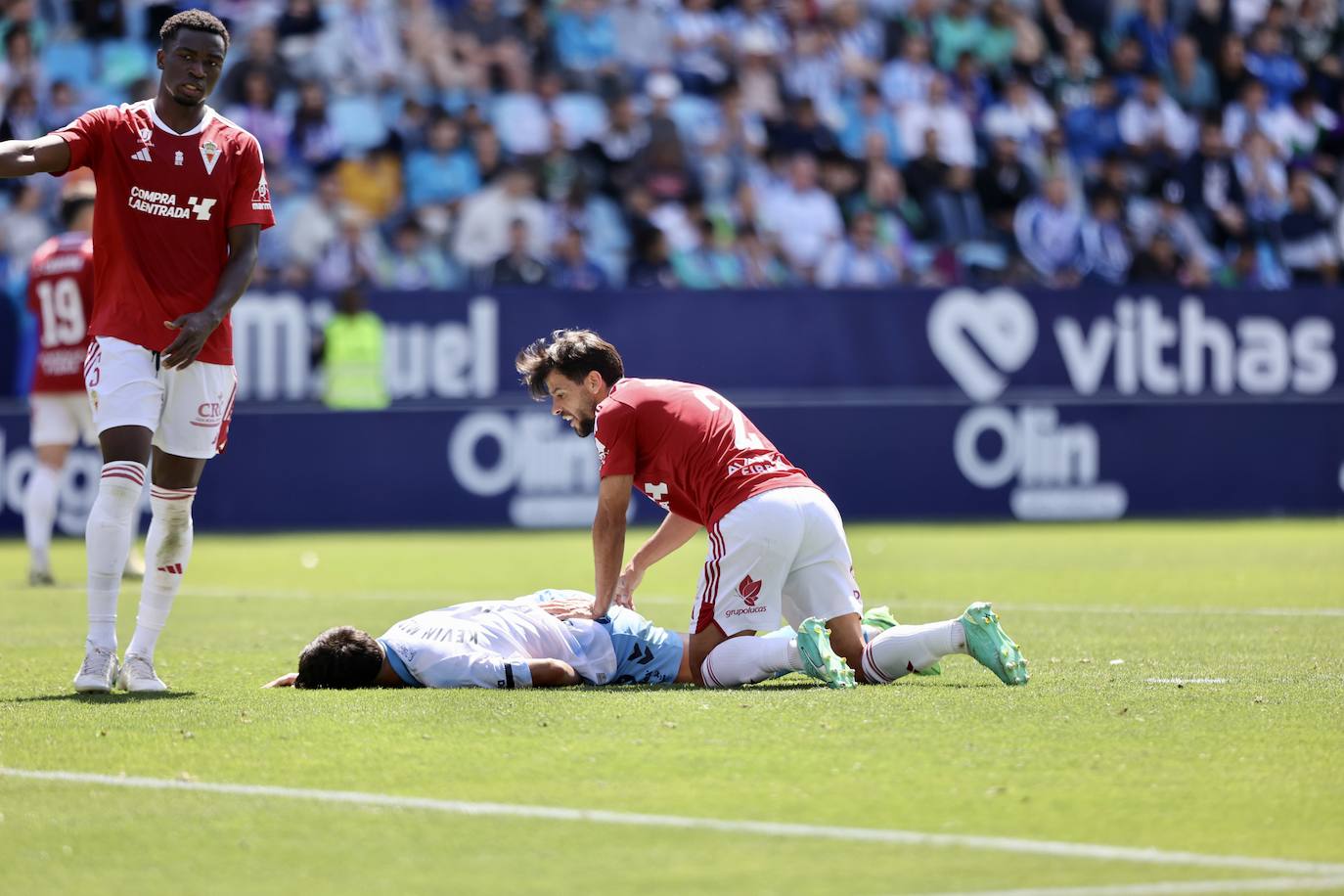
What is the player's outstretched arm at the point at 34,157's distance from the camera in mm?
7543


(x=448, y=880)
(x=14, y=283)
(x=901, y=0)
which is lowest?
(x=448, y=880)

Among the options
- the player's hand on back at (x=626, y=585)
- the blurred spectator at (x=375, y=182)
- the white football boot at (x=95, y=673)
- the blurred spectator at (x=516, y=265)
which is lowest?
the white football boot at (x=95, y=673)

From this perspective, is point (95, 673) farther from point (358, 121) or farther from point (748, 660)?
point (358, 121)

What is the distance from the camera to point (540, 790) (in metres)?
5.70

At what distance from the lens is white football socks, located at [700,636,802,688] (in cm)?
790

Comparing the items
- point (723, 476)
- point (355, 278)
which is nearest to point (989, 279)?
point (355, 278)

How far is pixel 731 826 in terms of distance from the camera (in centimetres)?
518

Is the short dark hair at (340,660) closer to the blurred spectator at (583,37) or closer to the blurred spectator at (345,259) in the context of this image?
the blurred spectator at (345,259)

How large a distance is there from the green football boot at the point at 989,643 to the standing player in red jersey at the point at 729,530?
0.01 metres

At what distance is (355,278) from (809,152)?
5.53m

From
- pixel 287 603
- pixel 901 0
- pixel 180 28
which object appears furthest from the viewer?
pixel 901 0

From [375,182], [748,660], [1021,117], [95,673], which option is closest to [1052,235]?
[1021,117]

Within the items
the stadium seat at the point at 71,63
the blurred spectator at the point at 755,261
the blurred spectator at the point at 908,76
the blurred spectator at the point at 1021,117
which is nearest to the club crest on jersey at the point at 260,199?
the blurred spectator at the point at 755,261

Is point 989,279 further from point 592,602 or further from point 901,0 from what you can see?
point 592,602
